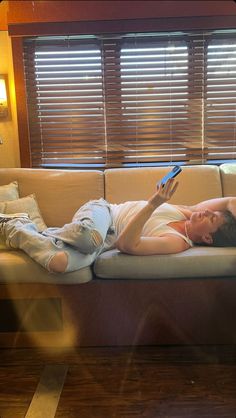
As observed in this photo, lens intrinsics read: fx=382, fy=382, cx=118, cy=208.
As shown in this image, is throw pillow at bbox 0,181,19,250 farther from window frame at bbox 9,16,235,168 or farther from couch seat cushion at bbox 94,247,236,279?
couch seat cushion at bbox 94,247,236,279

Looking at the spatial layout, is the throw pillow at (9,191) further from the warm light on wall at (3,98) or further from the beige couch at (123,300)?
the warm light on wall at (3,98)

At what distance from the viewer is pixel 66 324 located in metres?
1.85

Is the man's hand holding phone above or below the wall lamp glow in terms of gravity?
below

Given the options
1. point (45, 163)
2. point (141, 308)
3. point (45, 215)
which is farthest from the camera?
point (45, 163)

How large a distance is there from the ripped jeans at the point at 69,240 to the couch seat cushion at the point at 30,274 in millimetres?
38

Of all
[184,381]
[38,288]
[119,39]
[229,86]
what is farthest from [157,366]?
[119,39]

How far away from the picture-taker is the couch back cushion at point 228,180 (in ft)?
7.78

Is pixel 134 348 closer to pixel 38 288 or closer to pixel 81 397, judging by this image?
pixel 81 397

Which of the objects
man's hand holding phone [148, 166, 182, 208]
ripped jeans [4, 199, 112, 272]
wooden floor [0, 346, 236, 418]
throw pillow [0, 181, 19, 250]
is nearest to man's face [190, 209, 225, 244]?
man's hand holding phone [148, 166, 182, 208]

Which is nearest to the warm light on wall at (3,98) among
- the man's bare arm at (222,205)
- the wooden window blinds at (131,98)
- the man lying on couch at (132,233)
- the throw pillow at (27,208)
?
the wooden window blinds at (131,98)

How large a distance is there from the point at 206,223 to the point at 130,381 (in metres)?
0.80

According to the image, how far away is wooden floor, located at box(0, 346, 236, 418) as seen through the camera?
1461 mm

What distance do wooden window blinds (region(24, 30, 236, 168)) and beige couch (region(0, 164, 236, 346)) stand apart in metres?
1.06

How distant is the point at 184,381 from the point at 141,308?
37 centimetres
